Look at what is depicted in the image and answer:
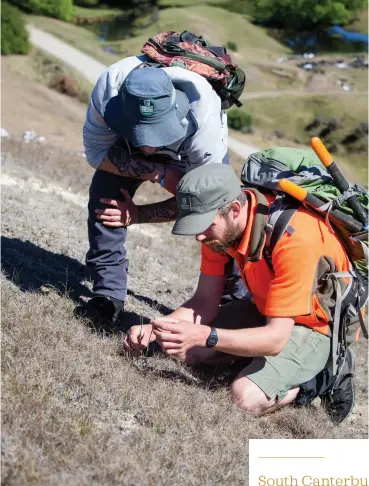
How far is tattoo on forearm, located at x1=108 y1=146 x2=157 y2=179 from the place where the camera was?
15.1 feet

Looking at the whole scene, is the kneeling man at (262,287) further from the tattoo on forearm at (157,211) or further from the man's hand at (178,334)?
the tattoo on forearm at (157,211)

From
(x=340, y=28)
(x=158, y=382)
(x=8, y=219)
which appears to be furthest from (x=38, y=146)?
(x=340, y=28)

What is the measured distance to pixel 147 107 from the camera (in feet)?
13.0

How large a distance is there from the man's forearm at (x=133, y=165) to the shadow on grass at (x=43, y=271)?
0.95m

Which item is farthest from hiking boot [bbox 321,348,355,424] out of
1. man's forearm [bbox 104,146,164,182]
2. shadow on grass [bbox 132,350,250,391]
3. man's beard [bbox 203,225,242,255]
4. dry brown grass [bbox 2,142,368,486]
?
man's forearm [bbox 104,146,164,182]

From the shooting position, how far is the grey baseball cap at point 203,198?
3.71 m

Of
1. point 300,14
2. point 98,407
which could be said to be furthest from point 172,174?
point 300,14

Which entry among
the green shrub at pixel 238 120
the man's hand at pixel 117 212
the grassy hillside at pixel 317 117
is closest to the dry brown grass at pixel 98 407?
the man's hand at pixel 117 212

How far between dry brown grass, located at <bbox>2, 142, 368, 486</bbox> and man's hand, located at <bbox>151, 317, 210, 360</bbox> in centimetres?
28

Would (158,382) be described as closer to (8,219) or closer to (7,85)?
(8,219)

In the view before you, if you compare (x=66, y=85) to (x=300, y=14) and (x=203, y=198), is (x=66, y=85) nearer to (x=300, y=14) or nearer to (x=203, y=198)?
(x=203, y=198)

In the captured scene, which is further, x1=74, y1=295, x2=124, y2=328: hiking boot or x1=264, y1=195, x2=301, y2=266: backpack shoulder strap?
x1=74, y1=295, x2=124, y2=328: hiking boot

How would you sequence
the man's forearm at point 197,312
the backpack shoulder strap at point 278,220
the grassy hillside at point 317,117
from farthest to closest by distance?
the grassy hillside at point 317,117, the man's forearm at point 197,312, the backpack shoulder strap at point 278,220

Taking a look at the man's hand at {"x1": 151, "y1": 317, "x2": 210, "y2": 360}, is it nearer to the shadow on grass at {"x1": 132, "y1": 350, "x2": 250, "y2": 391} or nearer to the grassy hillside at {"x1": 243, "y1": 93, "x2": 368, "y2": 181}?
the shadow on grass at {"x1": 132, "y1": 350, "x2": 250, "y2": 391}
